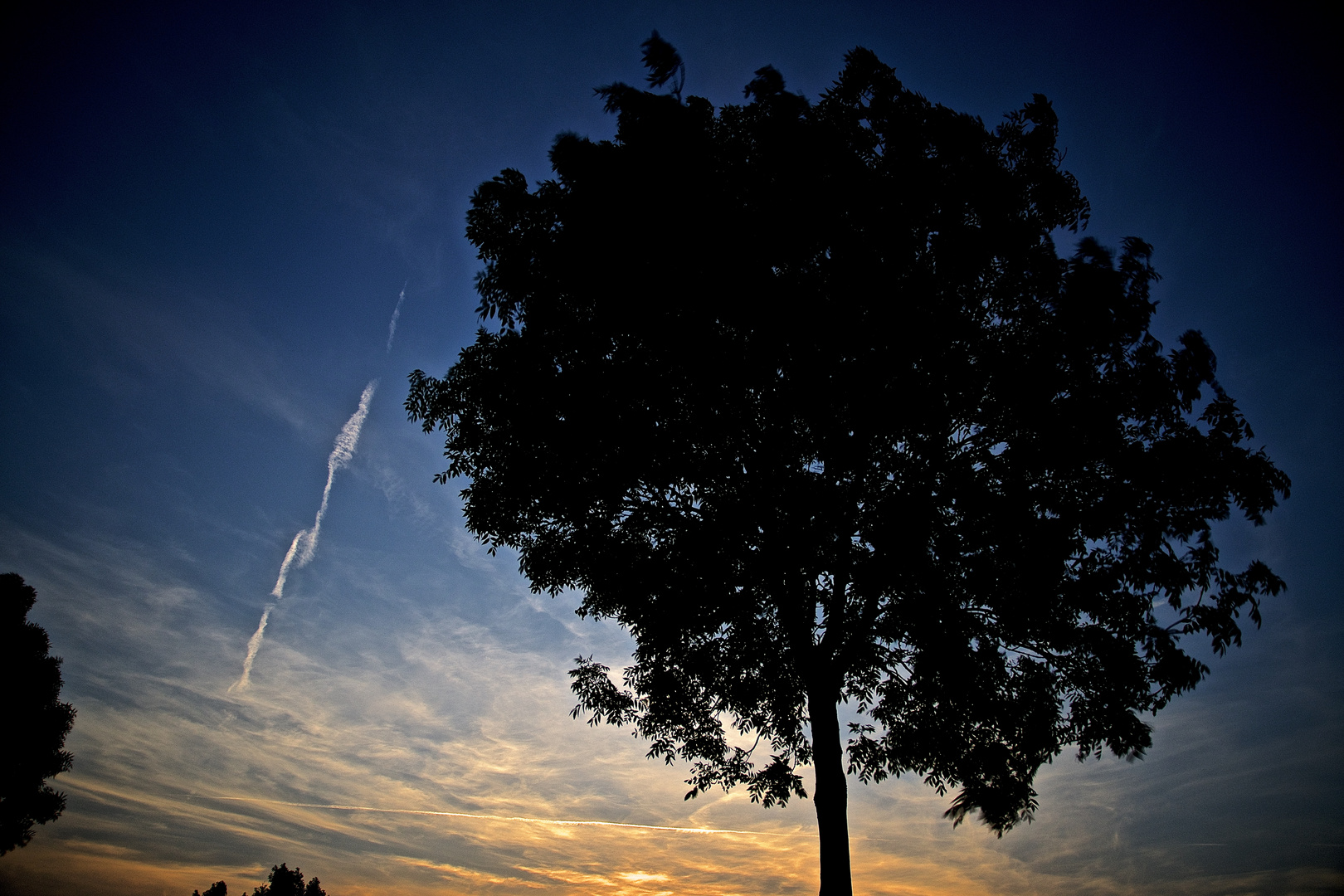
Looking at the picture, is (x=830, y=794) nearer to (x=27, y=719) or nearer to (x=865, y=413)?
→ (x=865, y=413)

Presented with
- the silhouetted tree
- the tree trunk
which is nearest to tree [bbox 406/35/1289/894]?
the tree trunk

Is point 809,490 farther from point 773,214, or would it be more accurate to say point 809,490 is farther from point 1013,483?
point 773,214

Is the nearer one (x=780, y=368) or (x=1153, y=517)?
(x=1153, y=517)

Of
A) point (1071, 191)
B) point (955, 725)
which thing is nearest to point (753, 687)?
point (955, 725)

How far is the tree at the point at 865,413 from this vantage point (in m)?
8.48

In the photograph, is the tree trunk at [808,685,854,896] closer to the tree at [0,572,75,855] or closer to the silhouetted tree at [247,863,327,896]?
the tree at [0,572,75,855]

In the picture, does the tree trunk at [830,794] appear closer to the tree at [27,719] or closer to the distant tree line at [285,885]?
the tree at [27,719]

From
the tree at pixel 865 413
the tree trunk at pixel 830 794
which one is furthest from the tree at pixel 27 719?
the tree trunk at pixel 830 794

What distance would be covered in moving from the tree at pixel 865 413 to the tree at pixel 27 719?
27159 millimetres

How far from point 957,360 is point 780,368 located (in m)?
3.10

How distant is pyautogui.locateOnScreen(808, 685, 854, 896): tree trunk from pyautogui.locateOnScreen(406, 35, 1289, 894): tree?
0.05m

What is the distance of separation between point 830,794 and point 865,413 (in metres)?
6.74

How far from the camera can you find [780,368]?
9484mm

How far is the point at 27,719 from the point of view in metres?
21.3
